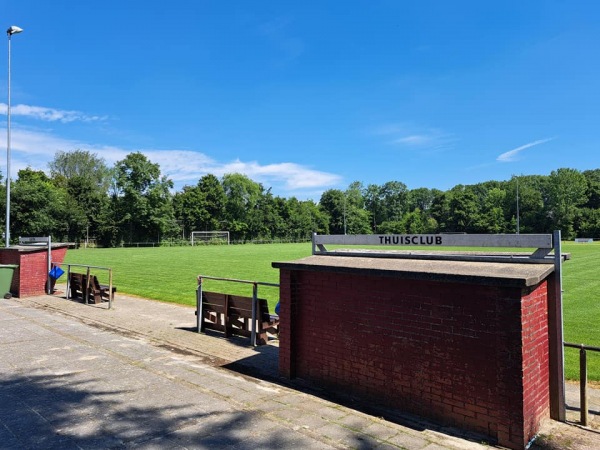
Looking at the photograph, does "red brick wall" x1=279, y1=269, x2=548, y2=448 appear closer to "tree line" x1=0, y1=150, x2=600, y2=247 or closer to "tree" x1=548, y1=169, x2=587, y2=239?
"tree line" x1=0, y1=150, x2=600, y2=247

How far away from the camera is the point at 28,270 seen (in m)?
14.8

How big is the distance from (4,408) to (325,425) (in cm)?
380

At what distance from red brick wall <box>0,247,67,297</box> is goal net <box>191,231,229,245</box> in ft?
195

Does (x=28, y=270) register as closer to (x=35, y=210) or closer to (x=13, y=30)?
(x=13, y=30)

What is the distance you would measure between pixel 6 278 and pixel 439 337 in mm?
15531

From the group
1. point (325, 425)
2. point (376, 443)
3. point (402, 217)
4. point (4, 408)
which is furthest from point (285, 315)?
point (402, 217)

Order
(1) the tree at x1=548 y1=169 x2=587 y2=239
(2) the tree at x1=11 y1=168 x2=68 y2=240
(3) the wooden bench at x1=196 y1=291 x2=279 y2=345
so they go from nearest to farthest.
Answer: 1. (3) the wooden bench at x1=196 y1=291 x2=279 y2=345
2. (2) the tree at x1=11 y1=168 x2=68 y2=240
3. (1) the tree at x1=548 y1=169 x2=587 y2=239

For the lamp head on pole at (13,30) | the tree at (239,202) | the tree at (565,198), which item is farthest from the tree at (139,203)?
the tree at (565,198)

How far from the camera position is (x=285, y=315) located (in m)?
6.07

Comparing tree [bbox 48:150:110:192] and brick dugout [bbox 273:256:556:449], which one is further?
tree [bbox 48:150:110:192]

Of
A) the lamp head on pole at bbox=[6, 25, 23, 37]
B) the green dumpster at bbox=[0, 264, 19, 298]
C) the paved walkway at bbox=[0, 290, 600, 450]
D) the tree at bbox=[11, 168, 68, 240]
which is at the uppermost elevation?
the lamp head on pole at bbox=[6, 25, 23, 37]

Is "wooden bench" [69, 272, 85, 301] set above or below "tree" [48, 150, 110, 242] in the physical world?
below

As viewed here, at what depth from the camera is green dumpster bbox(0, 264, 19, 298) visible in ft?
47.3

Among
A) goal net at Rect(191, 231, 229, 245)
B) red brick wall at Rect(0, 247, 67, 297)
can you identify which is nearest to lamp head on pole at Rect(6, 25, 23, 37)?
red brick wall at Rect(0, 247, 67, 297)
